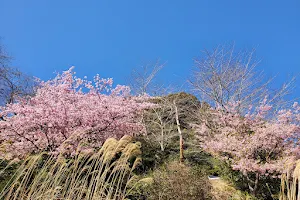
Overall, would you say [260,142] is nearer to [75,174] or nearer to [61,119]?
[61,119]

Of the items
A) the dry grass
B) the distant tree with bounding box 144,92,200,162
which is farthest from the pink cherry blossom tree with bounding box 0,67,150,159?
the distant tree with bounding box 144,92,200,162

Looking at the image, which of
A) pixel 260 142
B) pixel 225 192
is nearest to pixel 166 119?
pixel 260 142

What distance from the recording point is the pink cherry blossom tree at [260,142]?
8430 mm

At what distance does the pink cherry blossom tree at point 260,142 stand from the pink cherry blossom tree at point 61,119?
12.9 feet

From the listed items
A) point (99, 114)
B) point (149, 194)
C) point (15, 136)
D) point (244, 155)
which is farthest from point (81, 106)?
point (244, 155)

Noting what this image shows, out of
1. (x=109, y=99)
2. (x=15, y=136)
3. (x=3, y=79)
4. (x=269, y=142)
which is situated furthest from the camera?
(x=3, y=79)

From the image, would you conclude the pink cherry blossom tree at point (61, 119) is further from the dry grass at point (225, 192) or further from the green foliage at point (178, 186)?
the dry grass at point (225, 192)

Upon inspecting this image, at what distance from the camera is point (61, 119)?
21.3 ft

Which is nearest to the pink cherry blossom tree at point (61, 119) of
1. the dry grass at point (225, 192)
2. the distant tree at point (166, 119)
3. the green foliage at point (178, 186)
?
the green foliage at point (178, 186)

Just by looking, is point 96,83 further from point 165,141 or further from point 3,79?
point 3,79

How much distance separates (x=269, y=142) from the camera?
857cm

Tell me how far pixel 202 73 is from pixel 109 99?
19.0ft

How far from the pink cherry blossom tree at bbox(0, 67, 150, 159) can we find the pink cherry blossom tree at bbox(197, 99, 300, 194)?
12.9 ft

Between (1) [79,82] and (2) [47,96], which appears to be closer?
(2) [47,96]
